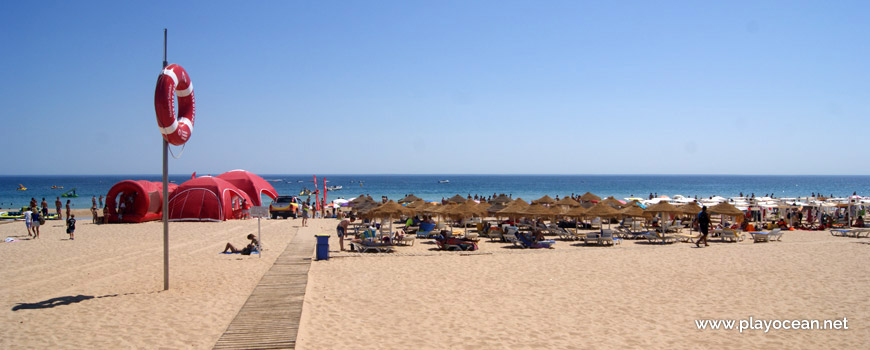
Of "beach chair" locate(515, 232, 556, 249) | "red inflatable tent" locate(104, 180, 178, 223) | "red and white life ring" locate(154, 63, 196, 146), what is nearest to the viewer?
"red and white life ring" locate(154, 63, 196, 146)

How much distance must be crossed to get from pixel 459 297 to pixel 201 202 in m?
20.5

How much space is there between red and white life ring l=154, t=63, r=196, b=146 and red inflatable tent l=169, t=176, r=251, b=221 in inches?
666

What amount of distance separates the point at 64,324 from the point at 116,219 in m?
20.9

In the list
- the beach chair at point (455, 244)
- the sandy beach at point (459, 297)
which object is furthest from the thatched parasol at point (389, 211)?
the sandy beach at point (459, 297)

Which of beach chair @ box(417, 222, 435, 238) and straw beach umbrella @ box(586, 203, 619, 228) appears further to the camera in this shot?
beach chair @ box(417, 222, 435, 238)

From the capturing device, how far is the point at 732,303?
28.6 ft

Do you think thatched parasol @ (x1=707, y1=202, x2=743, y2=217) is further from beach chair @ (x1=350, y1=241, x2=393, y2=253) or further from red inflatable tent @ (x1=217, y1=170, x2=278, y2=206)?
red inflatable tent @ (x1=217, y1=170, x2=278, y2=206)

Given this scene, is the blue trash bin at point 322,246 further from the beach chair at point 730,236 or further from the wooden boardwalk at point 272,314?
the beach chair at point 730,236

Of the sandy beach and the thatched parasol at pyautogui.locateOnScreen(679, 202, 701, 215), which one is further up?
the thatched parasol at pyautogui.locateOnScreen(679, 202, 701, 215)

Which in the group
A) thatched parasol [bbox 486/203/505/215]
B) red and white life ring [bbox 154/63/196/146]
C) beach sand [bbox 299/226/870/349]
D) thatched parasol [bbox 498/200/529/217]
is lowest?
beach sand [bbox 299/226/870/349]

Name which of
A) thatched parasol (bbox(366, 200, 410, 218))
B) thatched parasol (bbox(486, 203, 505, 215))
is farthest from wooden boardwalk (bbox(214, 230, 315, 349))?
thatched parasol (bbox(486, 203, 505, 215))

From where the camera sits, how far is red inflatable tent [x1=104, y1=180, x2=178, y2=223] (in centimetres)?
2555

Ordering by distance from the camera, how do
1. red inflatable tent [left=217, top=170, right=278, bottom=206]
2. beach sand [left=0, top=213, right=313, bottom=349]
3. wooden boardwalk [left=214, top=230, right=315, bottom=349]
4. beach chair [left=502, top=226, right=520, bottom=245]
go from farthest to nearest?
red inflatable tent [left=217, top=170, right=278, bottom=206] < beach chair [left=502, top=226, right=520, bottom=245] < beach sand [left=0, top=213, right=313, bottom=349] < wooden boardwalk [left=214, top=230, right=315, bottom=349]

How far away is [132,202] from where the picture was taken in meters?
26.2
